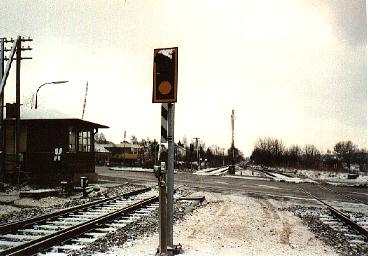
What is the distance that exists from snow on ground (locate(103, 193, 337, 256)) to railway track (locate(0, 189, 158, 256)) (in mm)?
1156

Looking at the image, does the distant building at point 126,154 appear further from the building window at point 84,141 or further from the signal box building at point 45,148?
the signal box building at point 45,148

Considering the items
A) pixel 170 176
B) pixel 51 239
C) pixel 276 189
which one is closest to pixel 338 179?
pixel 276 189

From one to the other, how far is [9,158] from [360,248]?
66.3 feet

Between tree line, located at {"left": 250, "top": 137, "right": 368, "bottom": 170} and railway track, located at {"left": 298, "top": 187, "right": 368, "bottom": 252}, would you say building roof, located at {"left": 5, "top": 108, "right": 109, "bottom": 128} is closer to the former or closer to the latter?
railway track, located at {"left": 298, "top": 187, "right": 368, "bottom": 252}

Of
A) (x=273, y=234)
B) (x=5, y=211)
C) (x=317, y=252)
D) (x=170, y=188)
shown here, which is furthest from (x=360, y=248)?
(x=5, y=211)

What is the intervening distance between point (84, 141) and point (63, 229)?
16.6m

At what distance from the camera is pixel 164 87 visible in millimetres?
5984

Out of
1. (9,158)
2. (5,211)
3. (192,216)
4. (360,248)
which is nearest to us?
(360,248)

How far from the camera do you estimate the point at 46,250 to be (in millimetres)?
6270

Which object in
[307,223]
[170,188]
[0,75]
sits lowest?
[307,223]

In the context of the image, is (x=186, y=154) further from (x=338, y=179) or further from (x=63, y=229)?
(x=63, y=229)

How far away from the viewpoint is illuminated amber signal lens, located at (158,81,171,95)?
596cm

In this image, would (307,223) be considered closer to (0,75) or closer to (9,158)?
(0,75)

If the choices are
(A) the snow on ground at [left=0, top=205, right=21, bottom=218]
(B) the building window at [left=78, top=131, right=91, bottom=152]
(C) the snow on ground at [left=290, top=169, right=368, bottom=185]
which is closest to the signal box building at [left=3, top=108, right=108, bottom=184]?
(B) the building window at [left=78, top=131, right=91, bottom=152]
